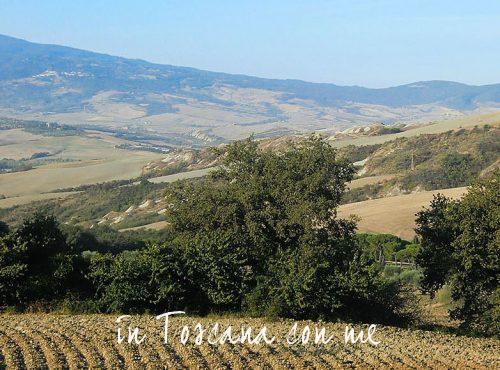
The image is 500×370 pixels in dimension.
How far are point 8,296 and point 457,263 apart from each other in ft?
48.2

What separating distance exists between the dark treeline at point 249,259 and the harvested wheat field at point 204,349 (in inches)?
66.8

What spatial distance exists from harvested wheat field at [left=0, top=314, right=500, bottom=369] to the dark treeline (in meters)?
1.70

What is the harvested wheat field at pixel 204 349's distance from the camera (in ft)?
57.7

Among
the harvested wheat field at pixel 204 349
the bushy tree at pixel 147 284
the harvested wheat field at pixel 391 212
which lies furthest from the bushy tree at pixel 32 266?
the harvested wheat field at pixel 391 212

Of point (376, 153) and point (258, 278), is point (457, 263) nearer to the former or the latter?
point (258, 278)

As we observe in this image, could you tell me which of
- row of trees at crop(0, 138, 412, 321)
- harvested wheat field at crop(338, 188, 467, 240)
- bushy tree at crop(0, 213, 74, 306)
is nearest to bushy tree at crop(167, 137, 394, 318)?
row of trees at crop(0, 138, 412, 321)

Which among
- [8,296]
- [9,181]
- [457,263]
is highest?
[457,263]

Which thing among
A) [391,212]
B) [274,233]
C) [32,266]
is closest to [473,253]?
[274,233]

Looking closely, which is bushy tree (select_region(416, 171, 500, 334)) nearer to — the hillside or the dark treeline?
the dark treeline

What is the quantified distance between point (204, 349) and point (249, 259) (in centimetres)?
819

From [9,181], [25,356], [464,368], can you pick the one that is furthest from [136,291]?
[9,181]

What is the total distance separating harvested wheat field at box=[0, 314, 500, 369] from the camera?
17.6 meters

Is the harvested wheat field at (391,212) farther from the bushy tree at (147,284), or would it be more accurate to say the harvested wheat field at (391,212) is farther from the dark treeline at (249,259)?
the bushy tree at (147,284)

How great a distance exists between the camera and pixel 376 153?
338ft
